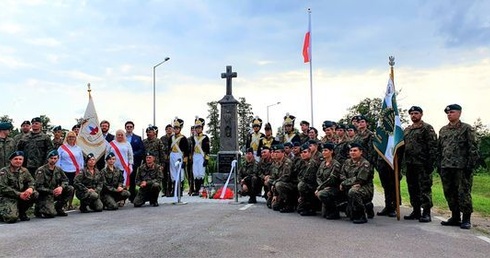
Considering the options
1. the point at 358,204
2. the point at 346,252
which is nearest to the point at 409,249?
the point at 346,252

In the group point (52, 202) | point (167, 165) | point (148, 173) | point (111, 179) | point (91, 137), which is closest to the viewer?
point (52, 202)

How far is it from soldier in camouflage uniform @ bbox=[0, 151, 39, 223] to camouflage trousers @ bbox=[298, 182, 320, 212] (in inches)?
185

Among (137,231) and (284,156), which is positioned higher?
(284,156)

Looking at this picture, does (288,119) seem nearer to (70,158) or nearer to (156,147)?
(156,147)

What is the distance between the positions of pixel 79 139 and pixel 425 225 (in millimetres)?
7548

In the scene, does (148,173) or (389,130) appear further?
(148,173)

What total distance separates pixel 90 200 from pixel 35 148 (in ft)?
5.42

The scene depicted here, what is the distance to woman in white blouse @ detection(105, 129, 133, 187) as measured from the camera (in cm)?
1098

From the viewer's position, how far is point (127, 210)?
31.9 feet

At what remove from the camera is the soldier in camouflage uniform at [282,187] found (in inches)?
370

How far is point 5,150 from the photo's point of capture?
9531 millimetres

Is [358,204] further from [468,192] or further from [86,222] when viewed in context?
[86,222]

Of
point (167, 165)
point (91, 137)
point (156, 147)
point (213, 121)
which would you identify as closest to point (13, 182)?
point (91, 137)

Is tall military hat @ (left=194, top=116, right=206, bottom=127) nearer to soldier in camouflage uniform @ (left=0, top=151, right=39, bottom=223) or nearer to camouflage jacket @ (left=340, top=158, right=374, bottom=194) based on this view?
soldier in camouflage uniform @ (left=0, top=151, right=39, bottom=223)
